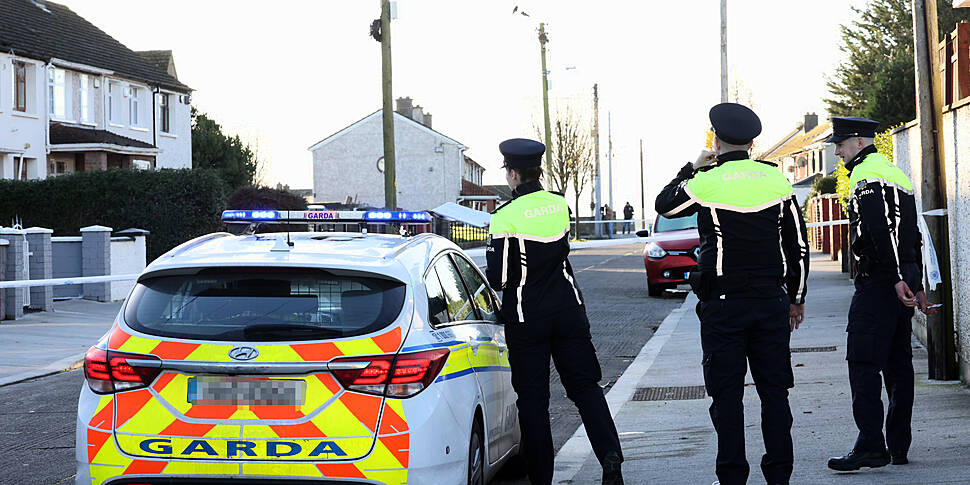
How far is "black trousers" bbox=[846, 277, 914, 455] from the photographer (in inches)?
248

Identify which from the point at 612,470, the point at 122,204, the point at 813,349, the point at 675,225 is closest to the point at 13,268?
the point at 122,204

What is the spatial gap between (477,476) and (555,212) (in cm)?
147

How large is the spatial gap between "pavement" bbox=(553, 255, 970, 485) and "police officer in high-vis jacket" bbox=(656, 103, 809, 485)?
786 mm

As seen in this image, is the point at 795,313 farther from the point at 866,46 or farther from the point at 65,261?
the point at 866,46

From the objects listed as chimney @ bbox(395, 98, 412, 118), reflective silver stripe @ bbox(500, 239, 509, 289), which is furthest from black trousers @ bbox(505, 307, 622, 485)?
chimney @ bbox(395, 98, 412, 118)

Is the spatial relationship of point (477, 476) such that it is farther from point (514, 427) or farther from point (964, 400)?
point (964, 400)

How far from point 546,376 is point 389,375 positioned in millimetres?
1540

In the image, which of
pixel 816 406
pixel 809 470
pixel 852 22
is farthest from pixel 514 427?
pixel 852 22

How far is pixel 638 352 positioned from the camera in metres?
13.5

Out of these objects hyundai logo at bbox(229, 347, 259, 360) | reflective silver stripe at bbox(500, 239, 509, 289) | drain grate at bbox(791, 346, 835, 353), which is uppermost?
reflective silver stripe at bbox(500, 239, 509, 289)

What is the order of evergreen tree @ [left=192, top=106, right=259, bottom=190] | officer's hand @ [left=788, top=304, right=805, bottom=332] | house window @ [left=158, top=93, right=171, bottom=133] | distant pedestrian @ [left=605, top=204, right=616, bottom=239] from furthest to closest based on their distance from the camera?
1. distant pedestrian @ [left=605, top=204, right=616, bottom=239]
2. evergreen tree @ [left=192, top=106, right=259, bottom=190]
3. house window @ [left=158, top=93, right=171, bottom=133]
4. officer's hand @ [left=788, top=304, right=805, bottom=332]

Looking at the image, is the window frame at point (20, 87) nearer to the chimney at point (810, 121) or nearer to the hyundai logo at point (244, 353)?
the hyundai logo at point (244, 353)

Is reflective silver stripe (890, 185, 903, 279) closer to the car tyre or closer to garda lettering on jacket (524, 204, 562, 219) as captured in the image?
garda lettering on jacket (524, 204, 562, 219)

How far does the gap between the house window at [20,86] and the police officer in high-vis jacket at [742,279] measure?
105ft
